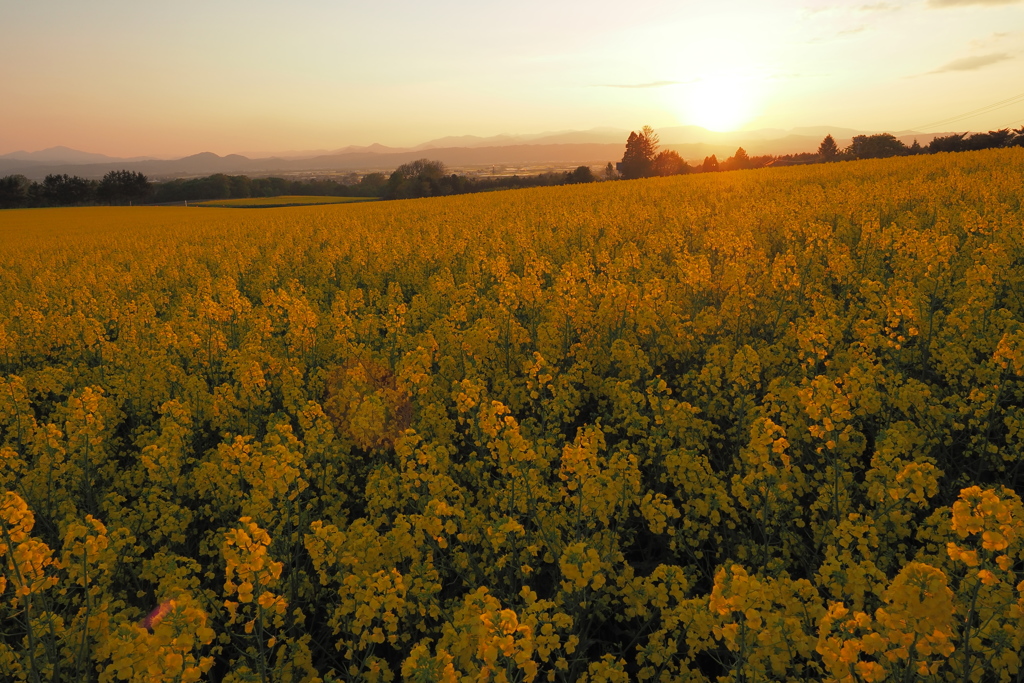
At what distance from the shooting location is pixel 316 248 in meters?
19.3

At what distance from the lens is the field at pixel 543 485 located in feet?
9.55

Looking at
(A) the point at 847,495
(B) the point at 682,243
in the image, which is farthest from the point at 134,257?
(A) the point at 847,495

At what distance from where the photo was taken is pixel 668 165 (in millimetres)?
83312

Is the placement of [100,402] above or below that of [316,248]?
below

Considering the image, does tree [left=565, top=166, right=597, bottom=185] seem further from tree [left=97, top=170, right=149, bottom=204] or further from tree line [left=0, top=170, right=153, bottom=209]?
tree [left=97, top=170, right=149, bottom=204]

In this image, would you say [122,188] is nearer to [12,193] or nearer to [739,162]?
[12,193]

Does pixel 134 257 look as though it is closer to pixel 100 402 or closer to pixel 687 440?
pixel 100 402

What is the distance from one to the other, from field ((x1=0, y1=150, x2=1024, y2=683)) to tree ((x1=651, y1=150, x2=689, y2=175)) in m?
75.1

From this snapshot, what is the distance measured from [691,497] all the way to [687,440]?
727mm

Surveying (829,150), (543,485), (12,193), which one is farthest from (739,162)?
(12,193)

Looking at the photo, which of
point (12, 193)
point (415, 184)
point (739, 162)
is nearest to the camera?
point (12, 193)

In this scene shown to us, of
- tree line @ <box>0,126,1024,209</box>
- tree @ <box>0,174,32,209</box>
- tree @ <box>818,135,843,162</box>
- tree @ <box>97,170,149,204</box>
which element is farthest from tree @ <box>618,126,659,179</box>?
tree @ <box>0,174,32,209</box>

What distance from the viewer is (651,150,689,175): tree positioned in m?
81.8

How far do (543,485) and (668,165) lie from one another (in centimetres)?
8685
